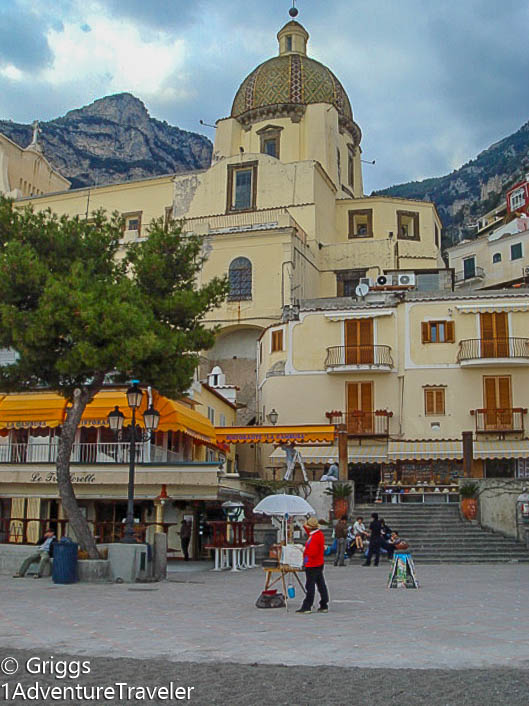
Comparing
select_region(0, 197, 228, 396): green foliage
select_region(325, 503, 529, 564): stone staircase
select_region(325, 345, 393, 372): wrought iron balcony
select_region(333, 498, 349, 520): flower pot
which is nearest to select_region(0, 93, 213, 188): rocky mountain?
select_region(325, 345, 393, 372): wrought iron balcony

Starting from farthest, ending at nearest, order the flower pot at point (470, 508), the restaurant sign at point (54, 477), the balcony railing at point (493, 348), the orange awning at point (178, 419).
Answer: the balcony railing at point (493, 348) < the flower pot at point (470, 508) < the orange awning at point (178, 419) < the restaurant sign at point (54, 477)

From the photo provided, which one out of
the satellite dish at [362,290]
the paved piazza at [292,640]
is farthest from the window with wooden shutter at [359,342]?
the paved piazza at [292,640]

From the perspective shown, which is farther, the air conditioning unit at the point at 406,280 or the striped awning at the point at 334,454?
the air conditioning unit at the point at 406,280

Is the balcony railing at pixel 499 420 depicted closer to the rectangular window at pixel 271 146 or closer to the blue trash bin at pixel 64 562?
the blue trash bin at pixel 64 562

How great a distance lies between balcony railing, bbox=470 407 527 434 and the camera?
34.8 m

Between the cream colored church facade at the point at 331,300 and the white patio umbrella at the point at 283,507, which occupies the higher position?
the cream colored church facade at the point at 331,300

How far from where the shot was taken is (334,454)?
35531mm

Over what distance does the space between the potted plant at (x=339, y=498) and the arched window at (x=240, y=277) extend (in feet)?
61.6

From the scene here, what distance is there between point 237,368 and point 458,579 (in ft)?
87.6

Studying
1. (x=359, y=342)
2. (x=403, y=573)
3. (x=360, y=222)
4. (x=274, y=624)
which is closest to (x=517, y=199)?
(x=360, y=222)

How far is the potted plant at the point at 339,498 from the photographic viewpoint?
89.3 feet

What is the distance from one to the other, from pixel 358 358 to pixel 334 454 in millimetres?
4483

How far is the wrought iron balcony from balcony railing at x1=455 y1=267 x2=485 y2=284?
24.0 metres

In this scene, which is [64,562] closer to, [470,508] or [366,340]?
[470,508]
